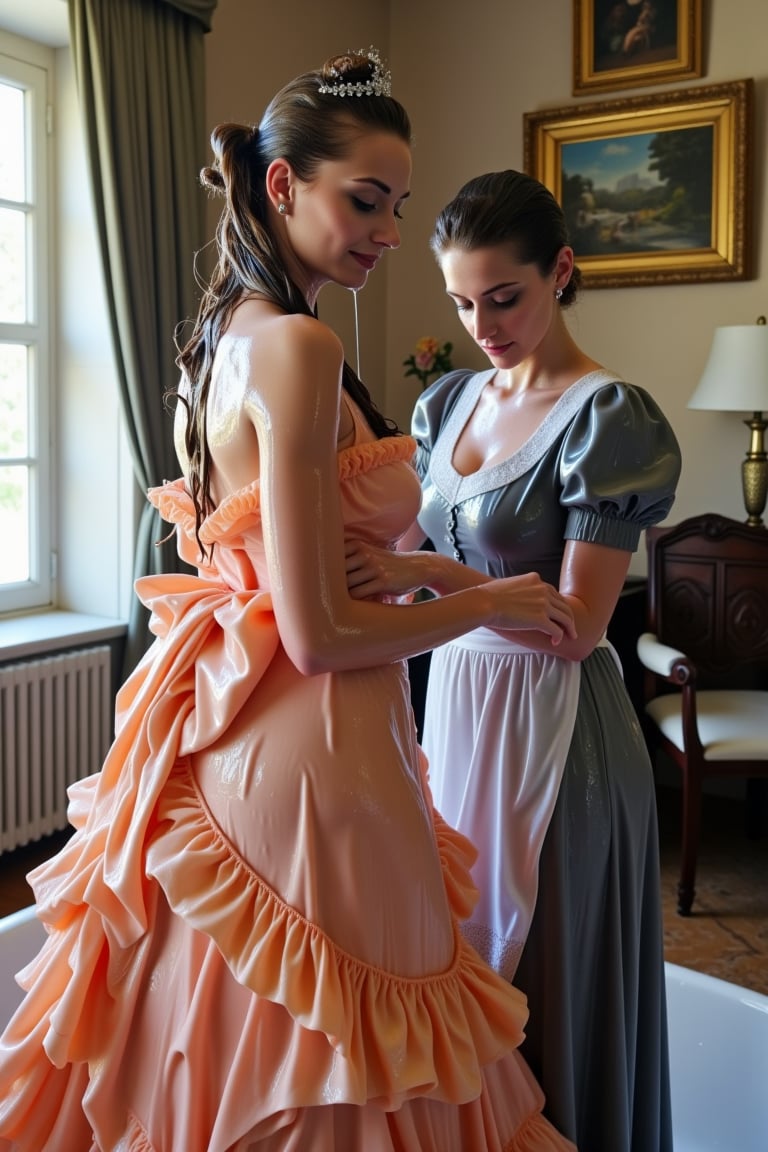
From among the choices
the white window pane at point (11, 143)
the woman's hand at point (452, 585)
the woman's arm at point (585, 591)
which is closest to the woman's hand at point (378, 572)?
the woman's hand at point (452, 585)

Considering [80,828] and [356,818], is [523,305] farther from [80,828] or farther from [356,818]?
[80,828]

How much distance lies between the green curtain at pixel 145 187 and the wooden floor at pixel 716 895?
0.72 metres

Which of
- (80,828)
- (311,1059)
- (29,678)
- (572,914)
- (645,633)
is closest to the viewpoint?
(311,1059)

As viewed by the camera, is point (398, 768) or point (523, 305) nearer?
point (398, 768)

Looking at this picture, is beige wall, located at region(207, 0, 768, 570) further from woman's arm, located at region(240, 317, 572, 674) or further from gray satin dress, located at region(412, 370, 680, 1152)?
woman's arm, located at region(240, 317, 572, 674)

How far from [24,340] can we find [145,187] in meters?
0.62

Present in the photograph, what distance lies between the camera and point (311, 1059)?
3.44 feet

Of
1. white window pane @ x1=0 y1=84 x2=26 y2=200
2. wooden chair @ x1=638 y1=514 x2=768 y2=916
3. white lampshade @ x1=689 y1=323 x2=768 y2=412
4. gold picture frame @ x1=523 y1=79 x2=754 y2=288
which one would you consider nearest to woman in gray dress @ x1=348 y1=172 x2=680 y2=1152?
wooden chair @ x1=638 y1=514 x2=768 y2=916

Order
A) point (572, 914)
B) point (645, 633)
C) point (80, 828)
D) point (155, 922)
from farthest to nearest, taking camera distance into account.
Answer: point (645, 633)
point (572, 914)
point (80, 828)
point (155, 922)

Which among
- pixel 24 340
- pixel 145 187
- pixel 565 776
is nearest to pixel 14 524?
pixel 24 340

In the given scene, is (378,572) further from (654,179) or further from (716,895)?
(654,179)

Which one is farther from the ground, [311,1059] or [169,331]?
[169,331]

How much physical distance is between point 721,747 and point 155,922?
233 centimetres

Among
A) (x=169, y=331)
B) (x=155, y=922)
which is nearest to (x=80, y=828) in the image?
(x=155, y=922)
